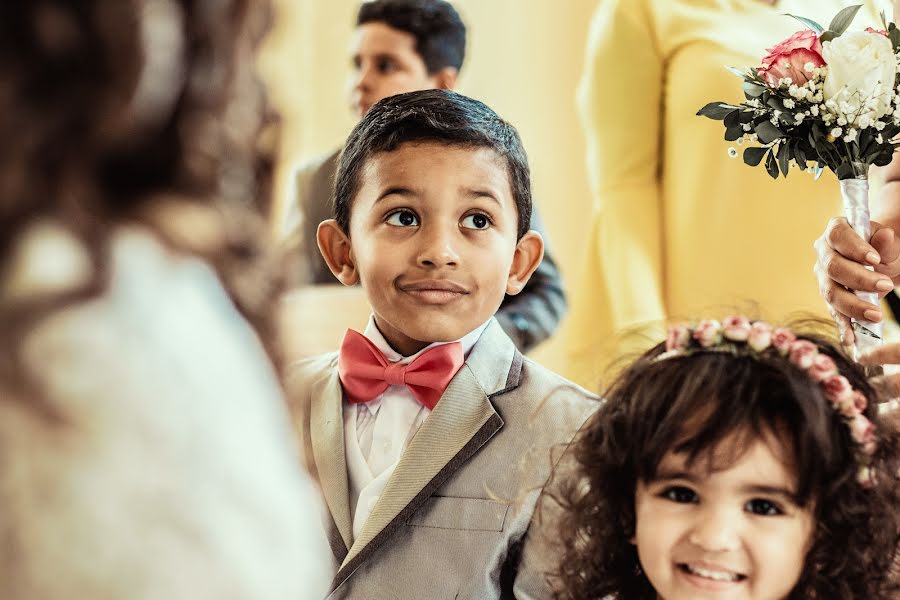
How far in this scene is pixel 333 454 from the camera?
1.60 metres

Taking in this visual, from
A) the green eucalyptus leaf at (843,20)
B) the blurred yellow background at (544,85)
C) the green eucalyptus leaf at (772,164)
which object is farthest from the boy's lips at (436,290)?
the blurred yellow background at (544,85)

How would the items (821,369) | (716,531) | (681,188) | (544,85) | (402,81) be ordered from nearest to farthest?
(716,531) → (821,369) → (681,188) → (402,81) → (544,85)

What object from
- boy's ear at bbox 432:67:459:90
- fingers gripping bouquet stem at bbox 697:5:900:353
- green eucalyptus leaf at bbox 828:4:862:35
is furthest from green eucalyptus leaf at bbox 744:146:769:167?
boy's ear at bbox 432:67:459:90

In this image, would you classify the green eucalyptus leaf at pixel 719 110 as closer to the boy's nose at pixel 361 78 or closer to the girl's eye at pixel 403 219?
the girl's eye at pixel 403 219

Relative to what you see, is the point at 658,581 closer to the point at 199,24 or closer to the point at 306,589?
the point at 306,589

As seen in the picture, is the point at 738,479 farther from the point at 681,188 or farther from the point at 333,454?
the point at 681,188

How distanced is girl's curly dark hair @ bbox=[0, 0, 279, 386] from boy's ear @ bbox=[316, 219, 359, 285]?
1.12 m

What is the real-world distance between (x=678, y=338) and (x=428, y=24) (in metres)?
1.33

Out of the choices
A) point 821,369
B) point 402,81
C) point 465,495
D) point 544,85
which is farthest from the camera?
point 544,85

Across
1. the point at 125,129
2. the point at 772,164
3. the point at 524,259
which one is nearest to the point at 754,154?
the point at 772,164

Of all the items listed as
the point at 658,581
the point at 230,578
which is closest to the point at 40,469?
the point at 230,578

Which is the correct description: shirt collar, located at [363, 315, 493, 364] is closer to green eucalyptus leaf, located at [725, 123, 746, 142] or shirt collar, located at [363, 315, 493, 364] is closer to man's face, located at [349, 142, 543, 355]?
man's face, located at [349, 142, 543, 355]

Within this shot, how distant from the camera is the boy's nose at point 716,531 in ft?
→ 4.23

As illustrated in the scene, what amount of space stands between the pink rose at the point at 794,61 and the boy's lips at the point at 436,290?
66 centimetres
